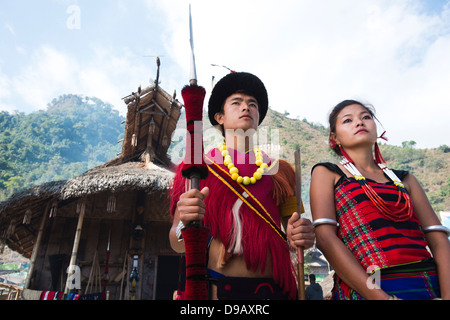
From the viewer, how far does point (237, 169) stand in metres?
2.00

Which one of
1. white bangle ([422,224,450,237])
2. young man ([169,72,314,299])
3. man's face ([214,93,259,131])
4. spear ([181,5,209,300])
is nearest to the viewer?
spear ([181,5,209,300])

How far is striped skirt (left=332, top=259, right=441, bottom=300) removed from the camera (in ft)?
4.73

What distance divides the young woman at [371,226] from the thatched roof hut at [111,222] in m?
5.66

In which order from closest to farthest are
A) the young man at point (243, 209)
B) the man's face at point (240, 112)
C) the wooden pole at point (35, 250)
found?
the young man at point (243, 209), the man's face at point (240, 112), the wooden pole at point (35, 250)

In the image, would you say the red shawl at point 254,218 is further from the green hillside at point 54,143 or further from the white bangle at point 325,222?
the green hillside at point 54,143

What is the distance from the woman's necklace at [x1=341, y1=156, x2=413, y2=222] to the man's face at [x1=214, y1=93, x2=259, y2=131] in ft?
2.42

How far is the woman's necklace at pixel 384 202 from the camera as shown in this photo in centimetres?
163

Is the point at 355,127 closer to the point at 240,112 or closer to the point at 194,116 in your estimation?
the point at 240,112

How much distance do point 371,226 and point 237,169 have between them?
90 centimetres

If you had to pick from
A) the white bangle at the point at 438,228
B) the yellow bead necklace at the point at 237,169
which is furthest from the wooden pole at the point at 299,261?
the white bangle at the point at 438,228

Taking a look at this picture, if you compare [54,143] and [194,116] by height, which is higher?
[54,143]

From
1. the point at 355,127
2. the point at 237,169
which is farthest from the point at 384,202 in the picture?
the point at 237,169

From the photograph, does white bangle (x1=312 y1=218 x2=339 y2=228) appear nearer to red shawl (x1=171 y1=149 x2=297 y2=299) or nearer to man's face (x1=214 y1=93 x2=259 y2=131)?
red shawl (x1=171 y1=149 x2=297 y2=299)

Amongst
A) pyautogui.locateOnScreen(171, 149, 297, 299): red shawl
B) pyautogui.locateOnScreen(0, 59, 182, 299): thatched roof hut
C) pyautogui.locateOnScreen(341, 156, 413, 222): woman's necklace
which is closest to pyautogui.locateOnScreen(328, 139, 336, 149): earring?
pyautogui.locateOnScreen(341, 156, 413, 222): woman's necklace
